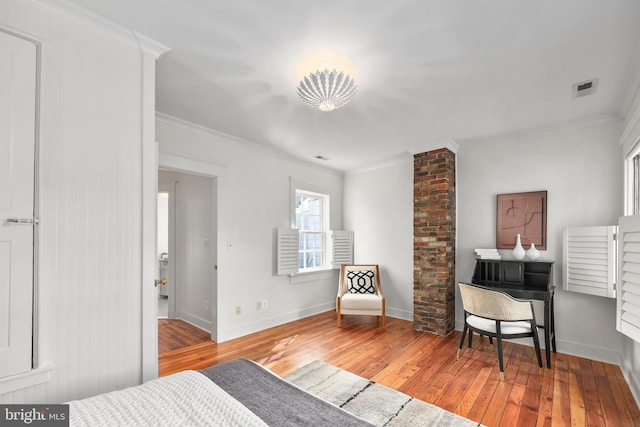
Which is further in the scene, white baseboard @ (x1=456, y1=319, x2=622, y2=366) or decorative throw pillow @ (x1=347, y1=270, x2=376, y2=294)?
decorative throw pillow @ (x1=347, y1=270, x2=376, y2=294)

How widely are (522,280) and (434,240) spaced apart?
1026mm

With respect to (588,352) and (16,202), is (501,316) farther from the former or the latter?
(16,202)

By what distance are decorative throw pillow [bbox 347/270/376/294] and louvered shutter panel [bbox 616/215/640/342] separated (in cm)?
277

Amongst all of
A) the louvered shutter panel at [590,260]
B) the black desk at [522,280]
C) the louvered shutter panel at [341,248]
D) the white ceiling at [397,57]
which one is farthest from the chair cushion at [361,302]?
the white ceiling at [397,57]

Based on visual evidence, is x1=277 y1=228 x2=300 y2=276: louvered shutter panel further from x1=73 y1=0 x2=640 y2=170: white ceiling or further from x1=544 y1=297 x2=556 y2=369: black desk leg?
x1=544 y1=297 x2=556 y2=369: black desk leg

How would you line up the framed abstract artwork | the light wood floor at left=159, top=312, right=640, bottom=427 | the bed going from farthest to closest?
the framed abstract artwork
the light wood floor at left=159, top=312, right=640, bottom=427
the bed

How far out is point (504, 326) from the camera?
9.20 feet

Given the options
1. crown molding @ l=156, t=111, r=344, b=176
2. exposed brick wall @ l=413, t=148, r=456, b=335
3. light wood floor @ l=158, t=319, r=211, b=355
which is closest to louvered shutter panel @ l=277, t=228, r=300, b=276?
crown molding @ l=156, t=111, r=344, b=176

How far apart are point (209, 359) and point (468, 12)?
138 inches

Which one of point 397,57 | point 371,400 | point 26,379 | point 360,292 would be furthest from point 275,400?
point 360,292

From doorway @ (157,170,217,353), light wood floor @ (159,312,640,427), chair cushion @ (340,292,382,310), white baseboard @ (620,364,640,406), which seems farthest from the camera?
chair cushion @ (340,292,382,310)

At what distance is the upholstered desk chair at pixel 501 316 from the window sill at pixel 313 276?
2.34 metres

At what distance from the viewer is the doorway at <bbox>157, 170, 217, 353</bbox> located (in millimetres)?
3711

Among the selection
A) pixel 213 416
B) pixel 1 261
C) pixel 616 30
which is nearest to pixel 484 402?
pixel 213 416
